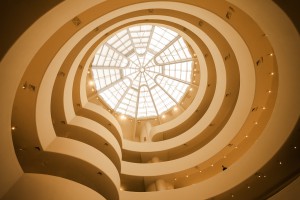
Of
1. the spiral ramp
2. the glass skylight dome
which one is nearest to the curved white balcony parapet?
the spiral ramp

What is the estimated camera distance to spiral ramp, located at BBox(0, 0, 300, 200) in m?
9.84

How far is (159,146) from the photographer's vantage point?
2242 centimetres

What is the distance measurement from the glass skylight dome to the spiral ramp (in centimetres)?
470

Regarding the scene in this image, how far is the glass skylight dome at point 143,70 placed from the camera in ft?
81.7

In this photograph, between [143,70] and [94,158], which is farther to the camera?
[143,70]

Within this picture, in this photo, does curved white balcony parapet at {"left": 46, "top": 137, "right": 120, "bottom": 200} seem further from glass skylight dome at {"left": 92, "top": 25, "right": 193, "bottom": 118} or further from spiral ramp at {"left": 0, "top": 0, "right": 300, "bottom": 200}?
glass skylight dome at {"left": 92, "top": 25, "right": 193, "bottom": 118}

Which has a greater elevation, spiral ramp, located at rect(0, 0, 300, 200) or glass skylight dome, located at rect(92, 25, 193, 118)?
glass skylight dome, located at rect(92, 25, 193, 118)

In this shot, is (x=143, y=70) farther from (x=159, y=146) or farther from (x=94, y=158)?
(x=94, y=158)

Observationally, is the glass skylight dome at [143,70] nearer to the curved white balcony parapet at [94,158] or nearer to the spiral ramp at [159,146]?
the spiral ramp at [159,146]

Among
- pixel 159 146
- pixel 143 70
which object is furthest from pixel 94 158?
pixel 143 70

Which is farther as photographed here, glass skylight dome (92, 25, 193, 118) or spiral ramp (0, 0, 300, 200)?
glass skylight dome (92, 25, 193, 118)

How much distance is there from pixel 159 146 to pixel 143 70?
29.1ft

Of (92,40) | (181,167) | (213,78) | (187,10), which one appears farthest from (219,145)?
(92,40)

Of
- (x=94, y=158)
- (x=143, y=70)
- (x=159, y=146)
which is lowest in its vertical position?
(x=94, y=158)
